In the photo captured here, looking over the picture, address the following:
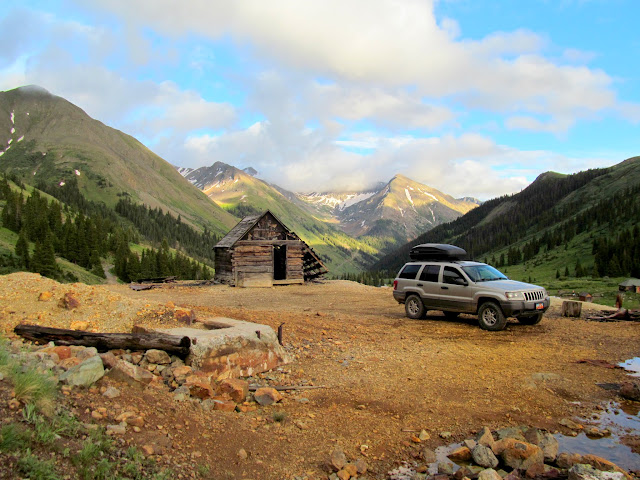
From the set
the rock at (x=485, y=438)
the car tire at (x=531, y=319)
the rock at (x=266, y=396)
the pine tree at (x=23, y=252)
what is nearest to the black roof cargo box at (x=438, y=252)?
the car tire at (x=531, y=319)

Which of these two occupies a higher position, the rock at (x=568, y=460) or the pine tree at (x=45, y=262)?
the pine tree at (x=45, y=262)

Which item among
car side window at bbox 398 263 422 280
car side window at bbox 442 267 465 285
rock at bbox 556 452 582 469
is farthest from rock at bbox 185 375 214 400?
car side window at bbox 398 263 422 280

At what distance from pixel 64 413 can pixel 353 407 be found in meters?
4.43

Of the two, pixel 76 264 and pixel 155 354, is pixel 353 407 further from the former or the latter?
pixel 76 264

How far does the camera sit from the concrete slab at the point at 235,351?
8.03m

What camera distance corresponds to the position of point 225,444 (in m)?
5.48

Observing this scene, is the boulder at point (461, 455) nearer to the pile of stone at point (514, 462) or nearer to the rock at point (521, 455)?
the pile of stone at point (514, 462)

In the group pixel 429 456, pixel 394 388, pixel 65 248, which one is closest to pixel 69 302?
pixel 394 388

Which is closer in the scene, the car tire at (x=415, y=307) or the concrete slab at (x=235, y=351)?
the concrete slab at (x=235, y=351)

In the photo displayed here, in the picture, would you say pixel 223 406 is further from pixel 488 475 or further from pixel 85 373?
pixel 488 475

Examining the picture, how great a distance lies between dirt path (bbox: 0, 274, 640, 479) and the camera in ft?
18.3

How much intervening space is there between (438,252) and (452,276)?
61.4 inches

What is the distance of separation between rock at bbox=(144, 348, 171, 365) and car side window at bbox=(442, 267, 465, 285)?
10.5 metres

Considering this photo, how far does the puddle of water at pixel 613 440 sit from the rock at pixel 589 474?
3.30ft
